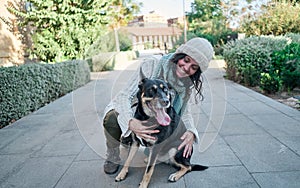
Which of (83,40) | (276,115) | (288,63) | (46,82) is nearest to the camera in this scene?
(276,115)

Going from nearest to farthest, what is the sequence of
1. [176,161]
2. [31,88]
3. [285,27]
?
[176,161], [31,88], [285,27]

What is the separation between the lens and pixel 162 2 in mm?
3484

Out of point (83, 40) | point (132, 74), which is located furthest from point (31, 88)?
point (83, 40)

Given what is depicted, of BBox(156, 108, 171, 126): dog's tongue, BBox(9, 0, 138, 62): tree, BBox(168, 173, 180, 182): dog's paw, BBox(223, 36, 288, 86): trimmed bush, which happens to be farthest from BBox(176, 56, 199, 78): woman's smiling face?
BBox(9, 0, 138, 62): tree

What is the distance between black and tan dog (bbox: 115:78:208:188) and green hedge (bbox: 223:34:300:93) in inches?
187

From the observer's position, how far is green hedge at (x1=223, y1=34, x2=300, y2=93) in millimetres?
6273

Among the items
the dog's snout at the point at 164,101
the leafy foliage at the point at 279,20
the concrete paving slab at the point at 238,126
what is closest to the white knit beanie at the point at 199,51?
the dog's snout at the point at 164,101

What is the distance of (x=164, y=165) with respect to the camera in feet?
9.31

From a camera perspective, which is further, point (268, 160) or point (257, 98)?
point (257, 98)

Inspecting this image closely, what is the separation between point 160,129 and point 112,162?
90 cm

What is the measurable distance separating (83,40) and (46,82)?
508cm

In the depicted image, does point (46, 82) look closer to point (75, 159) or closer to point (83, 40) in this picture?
point (75, 159)

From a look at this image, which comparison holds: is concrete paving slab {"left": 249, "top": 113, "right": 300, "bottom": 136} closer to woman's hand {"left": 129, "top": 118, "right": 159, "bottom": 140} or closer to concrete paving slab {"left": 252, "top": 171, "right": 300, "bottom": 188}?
concrete paving slab {"left": 252, "top": 171, "right": 300, "bottom": 188}

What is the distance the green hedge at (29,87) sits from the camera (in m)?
4.88
